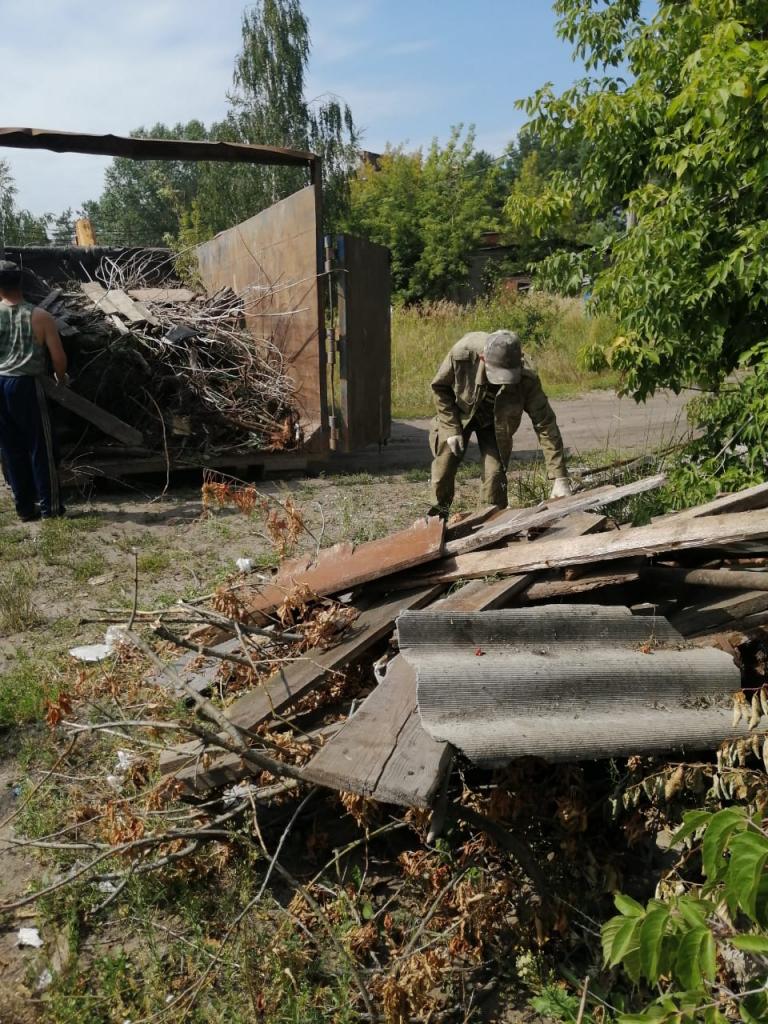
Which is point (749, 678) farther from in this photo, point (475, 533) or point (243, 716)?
point (243, 716)

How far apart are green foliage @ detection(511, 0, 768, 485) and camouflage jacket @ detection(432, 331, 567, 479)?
57cm

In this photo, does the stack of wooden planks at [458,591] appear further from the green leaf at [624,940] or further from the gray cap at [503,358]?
the gray cap at [503,358]

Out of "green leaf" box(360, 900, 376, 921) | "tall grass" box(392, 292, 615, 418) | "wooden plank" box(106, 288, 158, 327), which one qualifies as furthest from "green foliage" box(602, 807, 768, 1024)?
"tall grass" box(392, 292, 615, 418)

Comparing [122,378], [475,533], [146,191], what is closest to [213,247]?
[122,378]

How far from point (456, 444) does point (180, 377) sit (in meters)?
3.79

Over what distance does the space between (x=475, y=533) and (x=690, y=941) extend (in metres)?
2.36

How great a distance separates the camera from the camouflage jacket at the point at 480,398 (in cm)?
538

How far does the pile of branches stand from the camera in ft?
27.0

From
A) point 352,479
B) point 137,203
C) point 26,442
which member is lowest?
point 352,479

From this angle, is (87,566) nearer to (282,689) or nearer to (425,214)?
(282,689)

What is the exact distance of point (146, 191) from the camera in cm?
5881

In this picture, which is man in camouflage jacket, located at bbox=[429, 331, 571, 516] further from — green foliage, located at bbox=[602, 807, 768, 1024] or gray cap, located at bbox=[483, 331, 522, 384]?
green foliage, located at bbox=[602, 807, 768, 1024]

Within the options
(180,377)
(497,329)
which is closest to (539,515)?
(180,377)

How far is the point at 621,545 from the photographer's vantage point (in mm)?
2947
